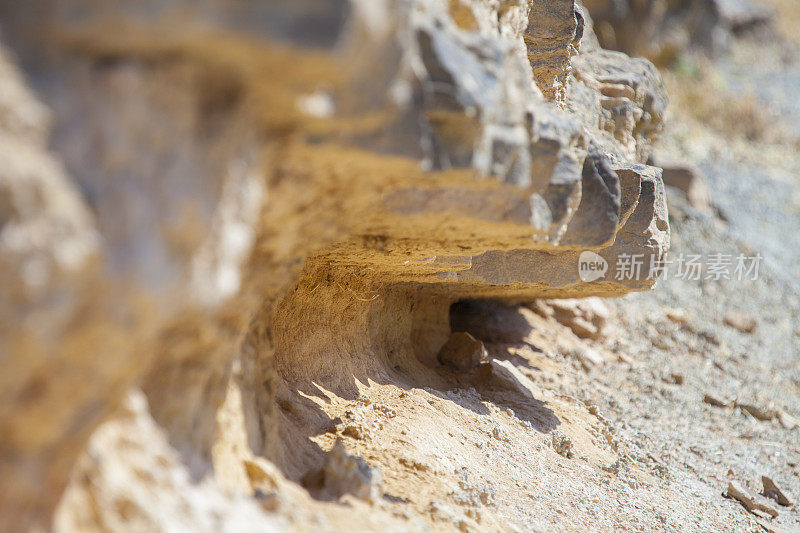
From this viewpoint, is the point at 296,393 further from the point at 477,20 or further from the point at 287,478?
the point at 477,20

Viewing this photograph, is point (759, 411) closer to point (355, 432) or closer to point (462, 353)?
point (462, 353)

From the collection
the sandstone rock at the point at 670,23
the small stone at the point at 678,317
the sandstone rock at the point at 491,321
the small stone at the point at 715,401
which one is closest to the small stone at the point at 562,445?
the sandstone rock at the point at 491,321

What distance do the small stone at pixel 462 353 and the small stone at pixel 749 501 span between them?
1.99 metres

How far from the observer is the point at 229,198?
1.55 metres

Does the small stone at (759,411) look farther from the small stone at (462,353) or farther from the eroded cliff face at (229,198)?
the eroded cliff face at (229,198)

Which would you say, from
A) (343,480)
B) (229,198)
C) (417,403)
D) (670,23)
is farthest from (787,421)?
(670,23)

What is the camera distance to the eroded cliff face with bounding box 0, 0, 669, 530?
54.1 inches

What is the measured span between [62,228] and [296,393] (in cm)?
217

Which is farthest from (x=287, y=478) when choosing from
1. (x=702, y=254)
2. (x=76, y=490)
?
A: (x=702, y=254)

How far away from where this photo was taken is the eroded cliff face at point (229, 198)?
1.37m

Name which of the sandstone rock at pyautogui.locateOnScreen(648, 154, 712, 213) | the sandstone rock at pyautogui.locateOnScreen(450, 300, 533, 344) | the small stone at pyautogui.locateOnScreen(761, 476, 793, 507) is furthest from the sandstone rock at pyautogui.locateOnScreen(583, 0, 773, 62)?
the small stone at pyautogui.locateOnScreen(761, 476, 793, 507)

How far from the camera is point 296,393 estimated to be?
336 cm

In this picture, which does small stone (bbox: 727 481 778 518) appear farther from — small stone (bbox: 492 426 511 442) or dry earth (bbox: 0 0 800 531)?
small stone (bbox: 492 426 511 442)

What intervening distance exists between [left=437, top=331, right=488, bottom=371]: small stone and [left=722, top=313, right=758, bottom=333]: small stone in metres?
4.38
